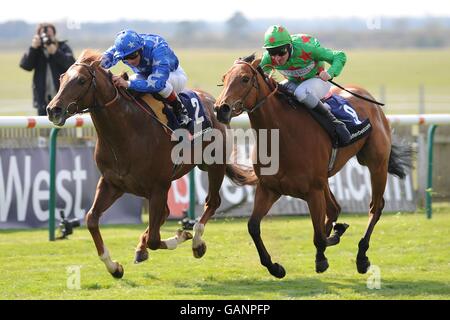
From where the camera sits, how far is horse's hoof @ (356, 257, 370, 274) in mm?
8305

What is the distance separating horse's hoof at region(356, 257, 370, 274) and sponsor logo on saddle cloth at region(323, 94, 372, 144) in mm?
973

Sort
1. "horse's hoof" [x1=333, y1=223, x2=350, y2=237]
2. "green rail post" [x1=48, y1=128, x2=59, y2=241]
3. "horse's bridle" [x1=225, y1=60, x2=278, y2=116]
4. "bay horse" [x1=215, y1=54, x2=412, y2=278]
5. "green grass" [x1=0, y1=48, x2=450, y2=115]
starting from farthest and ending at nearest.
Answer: "green grass" [x1=0, y1=48, x2=450, y2=115]
"green rail post" [x1=48, y1=128, x2=59, y2=241]
"horse's hoof" [x1=333, y1=223, x2=350, y2=237]
"bay horse" [x1=215, y1=54, x2=412, y2=278]
"horse's bridle" [x1=225, y1=60, x2=278, y2=116]

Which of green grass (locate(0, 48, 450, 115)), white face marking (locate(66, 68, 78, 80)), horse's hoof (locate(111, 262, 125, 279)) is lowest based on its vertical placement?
green grass (locate(0, 48, 450, 115))

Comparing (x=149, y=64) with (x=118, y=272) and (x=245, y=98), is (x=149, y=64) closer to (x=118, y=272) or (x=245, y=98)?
(x=245, y=98)

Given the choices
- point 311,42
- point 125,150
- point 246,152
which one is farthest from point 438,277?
point 246,152

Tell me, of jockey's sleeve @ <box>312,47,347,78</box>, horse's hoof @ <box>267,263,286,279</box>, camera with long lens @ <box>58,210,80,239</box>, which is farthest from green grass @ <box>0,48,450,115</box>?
horse's hoof @ <box>267,263,286,279</box>

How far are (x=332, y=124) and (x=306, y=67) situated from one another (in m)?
0.51

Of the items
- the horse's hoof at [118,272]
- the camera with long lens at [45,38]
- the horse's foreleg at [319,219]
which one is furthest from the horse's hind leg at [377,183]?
the camera with long lens at [45,38]

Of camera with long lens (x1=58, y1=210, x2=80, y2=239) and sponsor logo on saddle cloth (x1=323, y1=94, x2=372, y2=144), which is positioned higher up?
sponsor logo on saddle cloth (x1=323, y1=94, x2=372, y2=144)

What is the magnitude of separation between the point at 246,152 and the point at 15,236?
9.05ft

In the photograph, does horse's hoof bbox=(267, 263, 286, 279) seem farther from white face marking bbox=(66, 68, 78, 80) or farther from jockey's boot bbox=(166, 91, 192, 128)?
white face marking bbox=(66, 68, 78, 80)

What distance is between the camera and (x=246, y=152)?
11.7 metres

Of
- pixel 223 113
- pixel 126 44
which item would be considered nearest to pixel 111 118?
pixel 126 44

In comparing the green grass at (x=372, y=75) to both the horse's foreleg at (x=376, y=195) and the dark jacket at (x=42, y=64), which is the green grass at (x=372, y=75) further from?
the horse's foreleg at (x=376, y=195)
